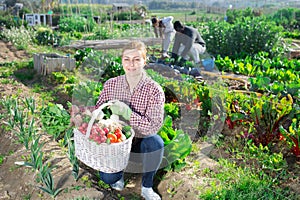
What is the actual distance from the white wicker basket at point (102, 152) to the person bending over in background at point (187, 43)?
4978 millimetres

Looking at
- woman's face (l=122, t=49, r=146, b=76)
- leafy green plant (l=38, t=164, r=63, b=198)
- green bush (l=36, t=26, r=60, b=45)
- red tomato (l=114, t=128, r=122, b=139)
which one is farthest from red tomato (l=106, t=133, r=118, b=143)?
green bush (l=36, t=26, r=60, b=45)

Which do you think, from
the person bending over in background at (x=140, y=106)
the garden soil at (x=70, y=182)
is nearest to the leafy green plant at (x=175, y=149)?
the garden soil at (x=70, y=182)

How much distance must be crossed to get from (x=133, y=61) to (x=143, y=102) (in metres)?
0.32

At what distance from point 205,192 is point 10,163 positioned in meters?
1.86

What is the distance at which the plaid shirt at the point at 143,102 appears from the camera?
2.79 meters

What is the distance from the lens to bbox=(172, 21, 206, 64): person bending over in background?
7539 mm

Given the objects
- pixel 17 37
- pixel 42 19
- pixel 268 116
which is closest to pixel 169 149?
pixel 268 116

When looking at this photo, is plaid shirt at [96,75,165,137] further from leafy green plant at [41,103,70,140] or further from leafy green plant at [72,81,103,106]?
leafy green plant at [72,81,103,106]

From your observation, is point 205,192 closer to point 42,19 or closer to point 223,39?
point 223,39

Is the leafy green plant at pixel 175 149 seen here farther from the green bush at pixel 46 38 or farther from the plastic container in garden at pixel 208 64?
the green bush at pixel 46 38

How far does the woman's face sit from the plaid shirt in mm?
112

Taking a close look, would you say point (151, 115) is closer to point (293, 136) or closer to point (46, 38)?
point (293, 136)

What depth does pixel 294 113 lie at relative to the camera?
156 inches

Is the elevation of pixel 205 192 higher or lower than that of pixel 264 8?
lower
